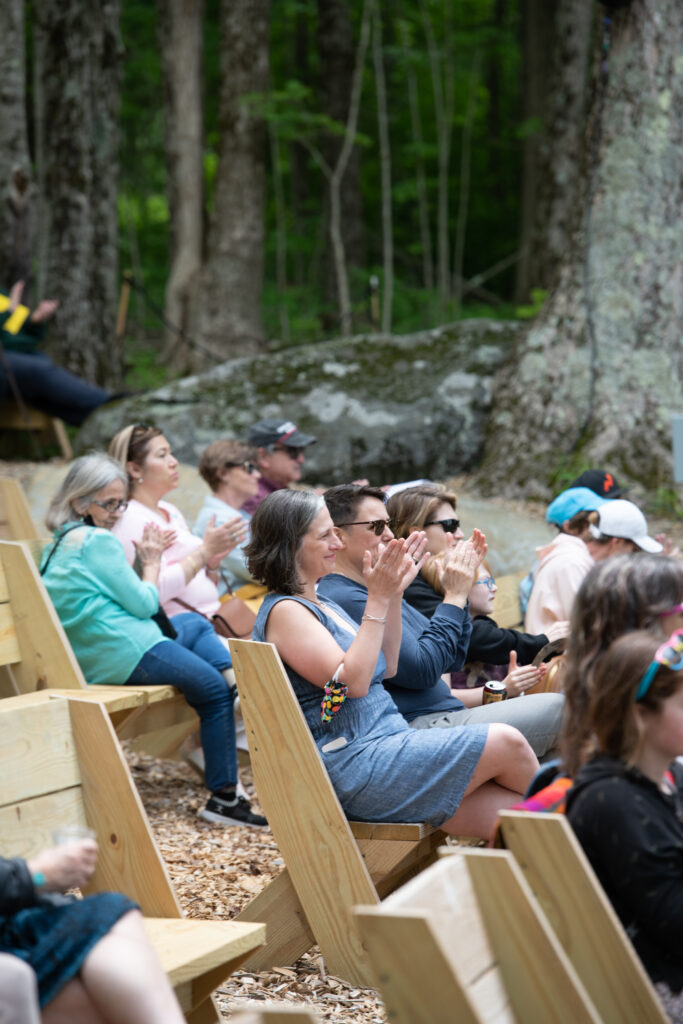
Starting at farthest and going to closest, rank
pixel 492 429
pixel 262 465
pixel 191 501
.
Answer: pixel 492 429 < pixel 191 501 < pixel 262 465

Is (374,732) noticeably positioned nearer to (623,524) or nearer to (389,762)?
(389,762)

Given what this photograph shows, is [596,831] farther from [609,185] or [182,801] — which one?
[609,185]

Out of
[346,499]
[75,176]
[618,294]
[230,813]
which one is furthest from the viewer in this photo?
[75,176]

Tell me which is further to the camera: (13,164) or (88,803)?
(13,164)

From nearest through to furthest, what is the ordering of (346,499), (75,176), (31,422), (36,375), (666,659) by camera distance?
(666,659), (346,499), (36,375), (31,422), (75,176)

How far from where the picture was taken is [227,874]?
12.6 feet

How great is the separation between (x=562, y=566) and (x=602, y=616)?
7.48ft

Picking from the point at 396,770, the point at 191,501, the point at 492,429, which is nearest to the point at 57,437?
the point at 191,501

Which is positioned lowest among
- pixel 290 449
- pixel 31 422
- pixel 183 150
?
pixel 31 422

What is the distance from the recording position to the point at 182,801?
4.70 m

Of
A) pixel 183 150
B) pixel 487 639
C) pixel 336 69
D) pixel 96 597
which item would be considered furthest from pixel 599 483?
pixel 336 69

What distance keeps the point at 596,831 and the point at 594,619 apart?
1.41 ft

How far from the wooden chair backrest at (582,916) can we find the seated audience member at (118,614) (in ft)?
8.28

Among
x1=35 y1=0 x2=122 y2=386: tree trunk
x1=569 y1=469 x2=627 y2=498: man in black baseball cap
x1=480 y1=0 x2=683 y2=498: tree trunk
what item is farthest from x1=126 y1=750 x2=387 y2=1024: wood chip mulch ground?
x1=35 y1=0 x2=122 y2=386: tree trunk
